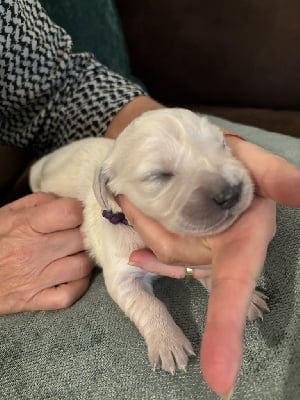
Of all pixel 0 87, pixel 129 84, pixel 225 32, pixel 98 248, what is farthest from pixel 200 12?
pixel 98 248

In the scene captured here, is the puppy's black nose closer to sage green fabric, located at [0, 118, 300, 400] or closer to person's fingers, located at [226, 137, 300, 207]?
person's fingers, located at [226, 137, 300, 207]

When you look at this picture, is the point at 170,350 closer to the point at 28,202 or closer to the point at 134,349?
the point at 134,349

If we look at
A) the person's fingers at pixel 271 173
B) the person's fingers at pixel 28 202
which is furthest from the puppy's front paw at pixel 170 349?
the person's fingers at pixel 28 202

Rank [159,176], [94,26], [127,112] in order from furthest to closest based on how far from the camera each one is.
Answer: [94,26] < [127,112] < [159,176]

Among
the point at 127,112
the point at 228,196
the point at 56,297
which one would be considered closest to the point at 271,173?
the point at 228,196

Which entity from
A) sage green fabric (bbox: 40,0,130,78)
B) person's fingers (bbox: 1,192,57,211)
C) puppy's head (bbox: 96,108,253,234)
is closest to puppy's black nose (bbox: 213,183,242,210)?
puppy's head (bbox: 96,108,253,234)

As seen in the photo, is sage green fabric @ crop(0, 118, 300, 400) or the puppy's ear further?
the puppy's ear
